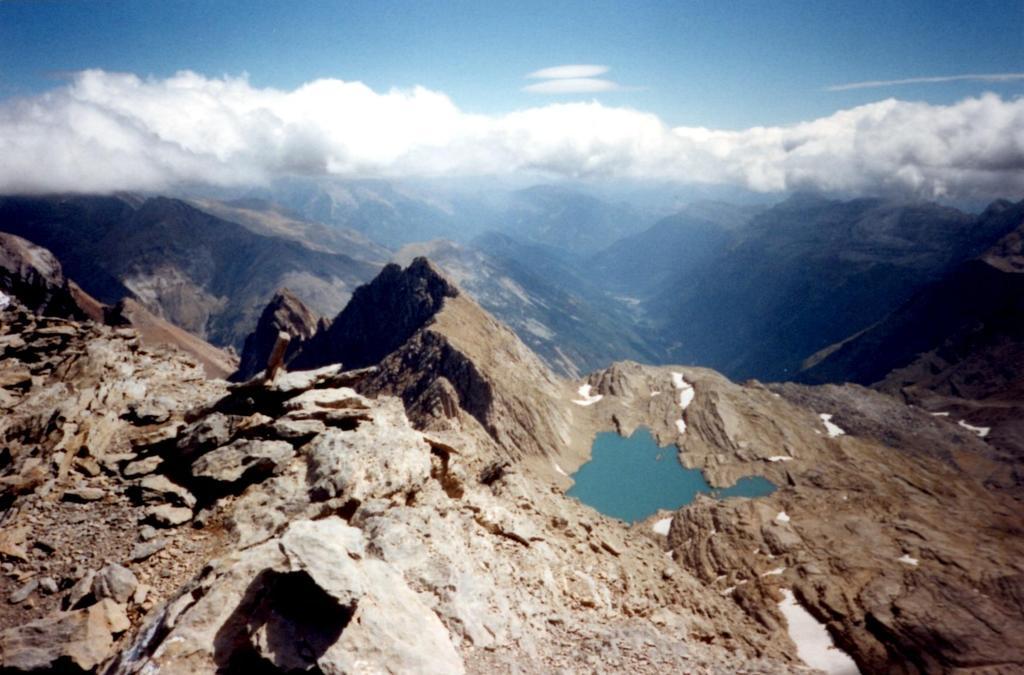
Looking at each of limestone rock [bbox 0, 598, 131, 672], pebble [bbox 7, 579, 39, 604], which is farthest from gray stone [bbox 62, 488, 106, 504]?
limestone rock [bbox 0, 598, 131, 672]

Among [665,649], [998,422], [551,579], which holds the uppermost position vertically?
[551,579]

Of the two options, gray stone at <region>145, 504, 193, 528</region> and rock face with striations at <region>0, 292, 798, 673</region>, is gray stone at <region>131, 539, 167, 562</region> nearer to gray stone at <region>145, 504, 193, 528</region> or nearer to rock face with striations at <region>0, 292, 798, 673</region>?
rock face with striations at <region>0, 292, 798, 673</region>

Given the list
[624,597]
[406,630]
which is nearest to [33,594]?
[406,630]

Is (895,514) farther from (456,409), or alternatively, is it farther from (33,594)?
(33,594)

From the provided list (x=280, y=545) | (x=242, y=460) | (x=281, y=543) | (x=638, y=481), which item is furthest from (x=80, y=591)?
(x=638, y=481)

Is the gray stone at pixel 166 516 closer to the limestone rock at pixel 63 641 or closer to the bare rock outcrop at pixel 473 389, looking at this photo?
the limestone rock at pixel 63 641

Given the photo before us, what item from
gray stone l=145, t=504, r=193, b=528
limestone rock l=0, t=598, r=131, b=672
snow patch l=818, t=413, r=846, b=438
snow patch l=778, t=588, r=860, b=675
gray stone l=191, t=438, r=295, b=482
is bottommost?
snow patch l=818, t=413, r=846, b=438
